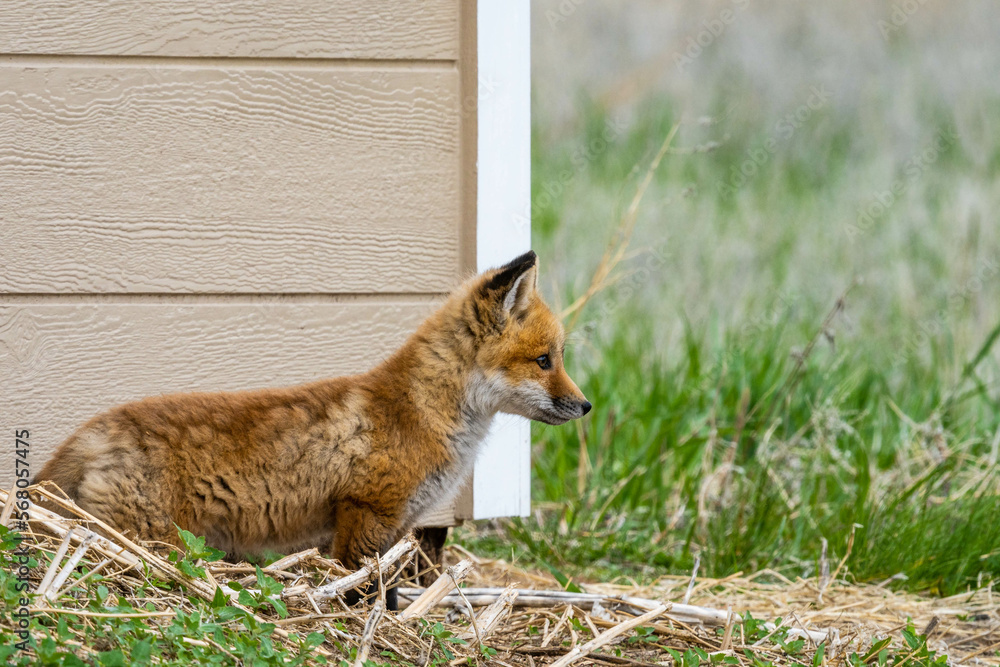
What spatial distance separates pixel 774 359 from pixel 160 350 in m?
4.00

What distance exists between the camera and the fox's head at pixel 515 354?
334 cm

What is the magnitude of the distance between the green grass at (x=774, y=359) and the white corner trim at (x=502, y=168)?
69 cm

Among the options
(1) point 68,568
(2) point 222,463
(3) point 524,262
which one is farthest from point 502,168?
(1) point 68,568

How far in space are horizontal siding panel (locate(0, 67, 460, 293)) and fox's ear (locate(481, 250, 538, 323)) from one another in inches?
22.1

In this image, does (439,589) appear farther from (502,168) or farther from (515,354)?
(502,168)

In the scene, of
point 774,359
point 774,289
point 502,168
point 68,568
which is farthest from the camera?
point 774,289

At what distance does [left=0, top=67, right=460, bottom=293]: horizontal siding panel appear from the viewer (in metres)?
3.57

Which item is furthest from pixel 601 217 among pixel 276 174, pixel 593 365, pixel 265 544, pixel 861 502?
pixel 265 544

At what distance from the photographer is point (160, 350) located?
12.0 feet

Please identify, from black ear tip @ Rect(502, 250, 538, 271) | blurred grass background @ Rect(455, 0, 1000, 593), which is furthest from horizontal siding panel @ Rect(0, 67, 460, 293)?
blurred grass background @ Rect(455, 0, 1000, 593)

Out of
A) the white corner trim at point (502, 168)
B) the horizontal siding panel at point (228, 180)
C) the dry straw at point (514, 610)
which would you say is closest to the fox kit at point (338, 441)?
the dry straw at point (514, 610)

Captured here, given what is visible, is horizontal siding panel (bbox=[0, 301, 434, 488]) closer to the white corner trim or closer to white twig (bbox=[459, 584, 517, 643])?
the white corner trim

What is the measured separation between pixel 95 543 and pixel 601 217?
709 centimetres

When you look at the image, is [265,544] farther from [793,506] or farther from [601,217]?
[601,217]
